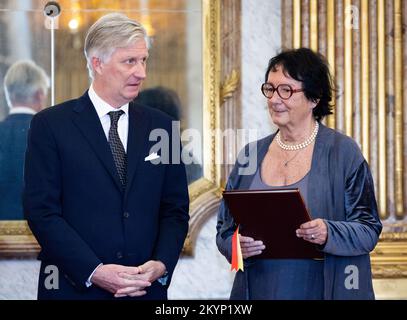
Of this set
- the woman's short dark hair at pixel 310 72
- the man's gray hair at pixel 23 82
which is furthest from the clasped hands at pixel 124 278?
the man's gray hair at pixel 23 82

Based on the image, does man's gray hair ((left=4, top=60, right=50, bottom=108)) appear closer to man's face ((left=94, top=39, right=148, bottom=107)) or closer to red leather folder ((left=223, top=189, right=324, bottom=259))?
A: man's face ((left=94, top=39, right=148, bottom=107))

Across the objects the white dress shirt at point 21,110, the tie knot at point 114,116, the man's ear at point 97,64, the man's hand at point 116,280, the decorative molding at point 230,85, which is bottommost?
the man's hand at point 116,280

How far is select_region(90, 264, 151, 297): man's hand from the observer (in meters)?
3.10

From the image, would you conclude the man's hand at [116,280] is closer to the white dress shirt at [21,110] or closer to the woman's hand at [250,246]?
the woman's hand at [250,246]

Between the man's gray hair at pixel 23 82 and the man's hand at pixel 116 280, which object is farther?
the man's gray hair at pixel 23 82

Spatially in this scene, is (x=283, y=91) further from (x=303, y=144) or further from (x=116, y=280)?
(x=116, y=280)

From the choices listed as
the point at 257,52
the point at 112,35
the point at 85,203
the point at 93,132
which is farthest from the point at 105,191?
the point at 257,52

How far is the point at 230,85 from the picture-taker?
202 inches

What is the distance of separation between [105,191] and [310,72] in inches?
35.4

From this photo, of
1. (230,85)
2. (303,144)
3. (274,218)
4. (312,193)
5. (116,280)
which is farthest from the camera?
A: (230,85)

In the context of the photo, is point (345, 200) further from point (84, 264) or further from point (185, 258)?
point (185, 258)

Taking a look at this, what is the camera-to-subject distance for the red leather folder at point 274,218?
10.2ft

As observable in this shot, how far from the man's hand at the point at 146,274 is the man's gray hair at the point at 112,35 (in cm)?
76
